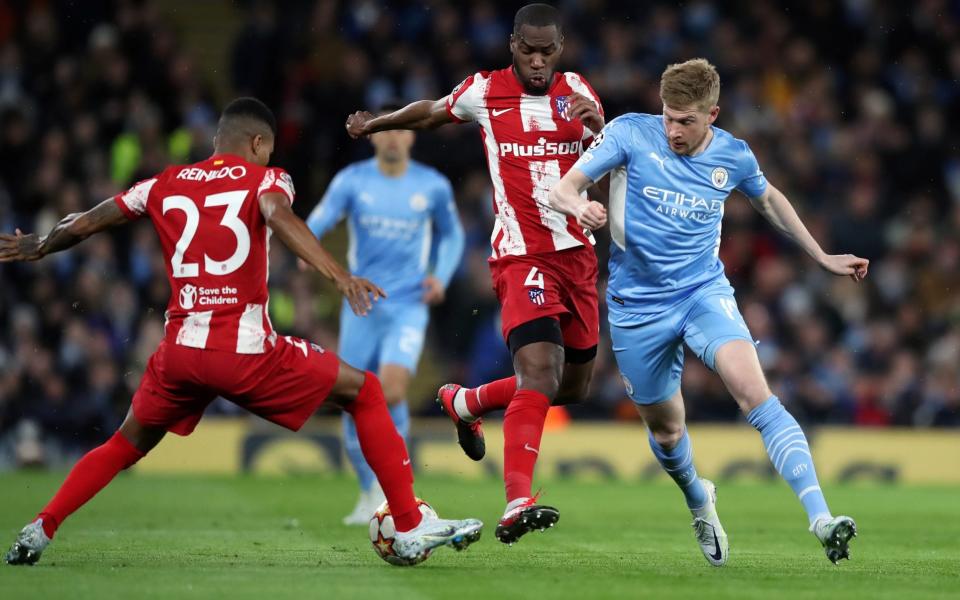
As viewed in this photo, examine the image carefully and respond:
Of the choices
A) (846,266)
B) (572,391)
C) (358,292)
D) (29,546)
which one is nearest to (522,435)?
(572,391)

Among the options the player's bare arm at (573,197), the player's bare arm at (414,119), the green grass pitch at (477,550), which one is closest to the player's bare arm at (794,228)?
the player's bare arm at (573,197)

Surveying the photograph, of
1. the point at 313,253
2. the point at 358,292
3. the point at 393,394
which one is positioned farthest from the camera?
the point at 393,394

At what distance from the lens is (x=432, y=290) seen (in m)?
11.4

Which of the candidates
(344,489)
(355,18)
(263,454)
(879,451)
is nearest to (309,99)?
(355,18)


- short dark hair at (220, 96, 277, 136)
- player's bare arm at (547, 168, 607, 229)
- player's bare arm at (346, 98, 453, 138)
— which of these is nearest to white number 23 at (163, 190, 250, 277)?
short dark hair at (220, 96, 277, 136)

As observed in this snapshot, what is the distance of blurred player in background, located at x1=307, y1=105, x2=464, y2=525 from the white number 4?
3.39 metres

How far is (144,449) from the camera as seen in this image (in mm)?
7559

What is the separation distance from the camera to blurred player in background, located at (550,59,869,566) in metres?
7.34

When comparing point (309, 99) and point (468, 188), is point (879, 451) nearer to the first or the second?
point (468, 188)

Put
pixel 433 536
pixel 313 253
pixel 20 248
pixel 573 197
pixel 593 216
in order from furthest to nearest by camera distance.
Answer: pixel 20 248, pixel 573 197, pixel 433 536, pixel 593 216, pixel 313 253

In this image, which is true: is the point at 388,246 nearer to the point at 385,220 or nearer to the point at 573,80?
the point at 385,220

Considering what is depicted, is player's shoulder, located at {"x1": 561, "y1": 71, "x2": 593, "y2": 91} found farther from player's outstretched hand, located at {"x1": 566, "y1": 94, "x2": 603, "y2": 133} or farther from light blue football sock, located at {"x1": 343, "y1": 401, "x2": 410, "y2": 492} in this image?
light blue football sock, located at {"x1": 343, "y1": 401, "x2": 410, "y2": 492}

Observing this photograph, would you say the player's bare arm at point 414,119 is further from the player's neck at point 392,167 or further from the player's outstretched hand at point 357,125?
the player's neck at point 392,167

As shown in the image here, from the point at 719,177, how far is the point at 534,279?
1125 millimetres
